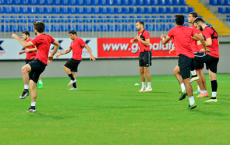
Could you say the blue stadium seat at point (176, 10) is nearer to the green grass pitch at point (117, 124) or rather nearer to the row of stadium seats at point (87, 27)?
the row of stadium seats at point (87, 27)

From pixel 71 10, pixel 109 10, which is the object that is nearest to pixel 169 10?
pixel 109 10

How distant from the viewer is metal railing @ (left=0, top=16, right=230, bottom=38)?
72.2 ft

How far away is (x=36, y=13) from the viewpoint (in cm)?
2448

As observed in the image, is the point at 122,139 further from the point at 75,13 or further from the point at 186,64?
the point at 75,13

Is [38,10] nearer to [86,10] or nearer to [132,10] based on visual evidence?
[86,10]

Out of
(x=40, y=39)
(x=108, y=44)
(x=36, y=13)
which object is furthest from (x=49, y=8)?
(x=40, y=39)

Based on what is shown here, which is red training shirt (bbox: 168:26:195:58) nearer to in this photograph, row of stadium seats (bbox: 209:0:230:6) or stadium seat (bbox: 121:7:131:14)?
stadium seat (bbox: 121:7:131:14)

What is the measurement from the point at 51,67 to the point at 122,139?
18.1 metres

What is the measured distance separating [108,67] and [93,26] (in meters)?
2.88

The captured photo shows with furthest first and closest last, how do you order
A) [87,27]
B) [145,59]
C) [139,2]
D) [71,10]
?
1. [139,2]
2. [71,10]
3. [87,27]
4. [145,59]

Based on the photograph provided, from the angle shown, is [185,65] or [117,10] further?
[117,10]

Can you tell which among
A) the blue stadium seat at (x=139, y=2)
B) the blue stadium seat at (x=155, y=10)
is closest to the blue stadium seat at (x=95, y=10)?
the blue stadium seat at (x=139, y=2)

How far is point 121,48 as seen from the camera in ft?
73.6

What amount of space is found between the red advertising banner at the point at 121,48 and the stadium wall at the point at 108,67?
1.33ft
